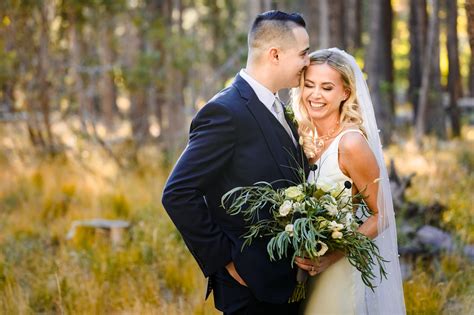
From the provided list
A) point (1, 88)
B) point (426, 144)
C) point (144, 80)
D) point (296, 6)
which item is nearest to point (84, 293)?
point (1, 88)

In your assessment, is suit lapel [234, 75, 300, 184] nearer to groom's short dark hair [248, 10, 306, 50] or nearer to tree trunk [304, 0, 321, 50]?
groom's short dark hair [248, 10, 306, 50]

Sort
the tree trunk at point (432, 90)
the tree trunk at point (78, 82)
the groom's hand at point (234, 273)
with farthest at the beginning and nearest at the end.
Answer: the tree trunk at point (432, 90) < the tree trunk at point (78, 82) < the groom's hand at point (234, 273)

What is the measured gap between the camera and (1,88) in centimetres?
1267

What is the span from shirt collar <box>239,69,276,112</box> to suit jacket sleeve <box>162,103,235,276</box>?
0.83 feet

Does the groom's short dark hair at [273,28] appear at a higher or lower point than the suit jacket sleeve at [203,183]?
higher

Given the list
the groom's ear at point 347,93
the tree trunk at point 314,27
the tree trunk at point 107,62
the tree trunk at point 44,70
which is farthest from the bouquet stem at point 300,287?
the tree trunk at point 314,27

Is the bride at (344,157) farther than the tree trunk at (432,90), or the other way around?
the tree trunk at (432,90)

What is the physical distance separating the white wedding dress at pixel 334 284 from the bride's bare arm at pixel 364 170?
6 cm

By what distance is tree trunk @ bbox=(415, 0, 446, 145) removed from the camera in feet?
44.1

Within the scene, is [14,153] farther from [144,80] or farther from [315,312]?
[315,312]

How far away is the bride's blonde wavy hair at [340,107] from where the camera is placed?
11.6 feet

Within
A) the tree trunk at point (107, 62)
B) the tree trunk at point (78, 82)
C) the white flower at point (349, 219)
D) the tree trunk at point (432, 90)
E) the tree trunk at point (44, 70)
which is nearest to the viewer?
the white flower at point (349, 219)

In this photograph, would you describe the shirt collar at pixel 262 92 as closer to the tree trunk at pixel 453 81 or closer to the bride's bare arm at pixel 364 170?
the bride's bare arm at pixel 364 170

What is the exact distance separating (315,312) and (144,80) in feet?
36.5
